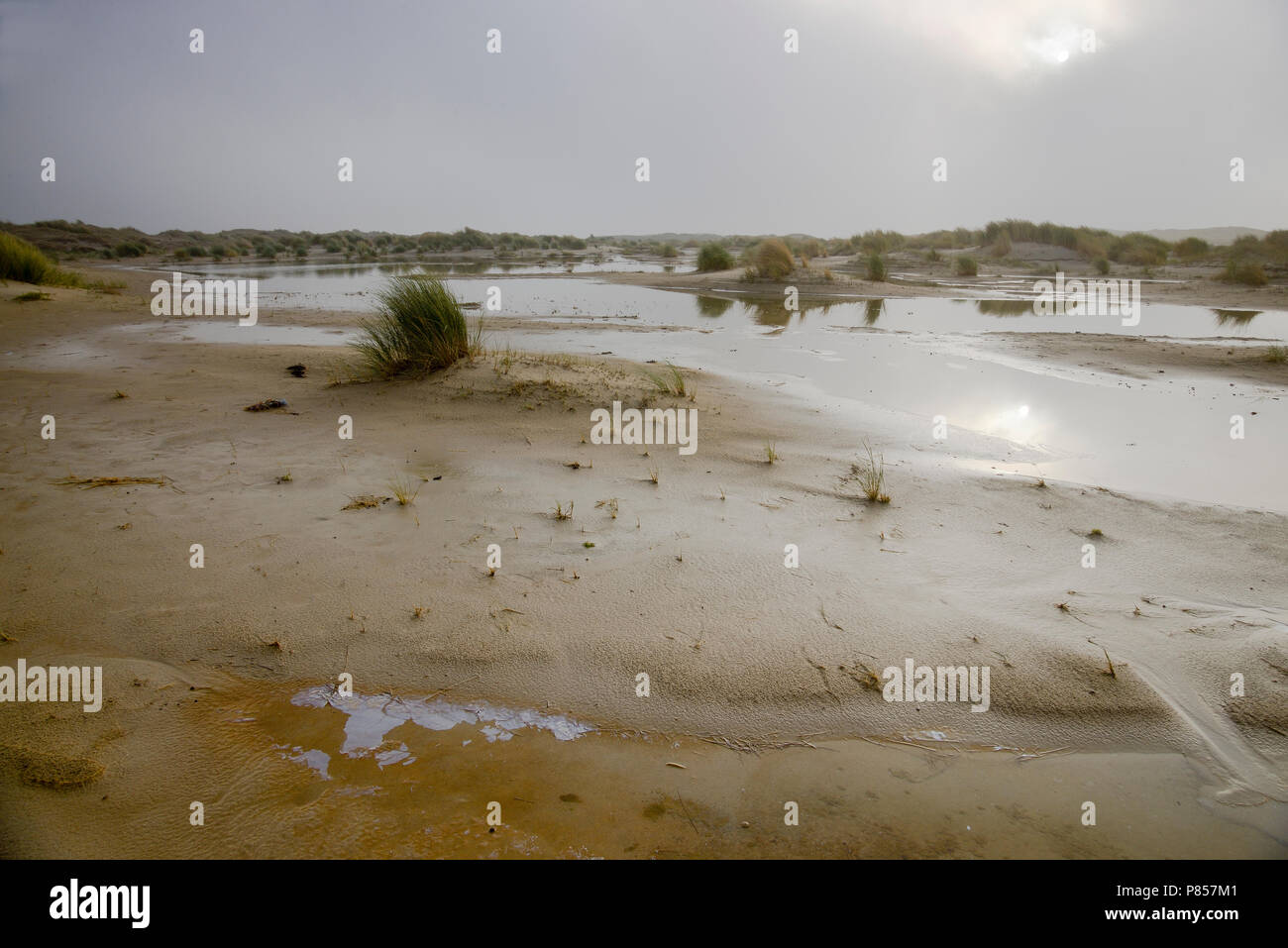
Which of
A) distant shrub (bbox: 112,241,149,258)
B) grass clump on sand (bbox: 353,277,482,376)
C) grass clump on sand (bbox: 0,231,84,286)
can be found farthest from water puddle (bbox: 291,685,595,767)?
distant shrub (bbox: 112,241,149,258)

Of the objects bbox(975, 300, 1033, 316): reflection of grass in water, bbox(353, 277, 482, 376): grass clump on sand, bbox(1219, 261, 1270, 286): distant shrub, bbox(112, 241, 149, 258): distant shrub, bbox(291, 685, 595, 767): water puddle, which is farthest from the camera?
bbox(112, 241, 149, 258): distant shrub

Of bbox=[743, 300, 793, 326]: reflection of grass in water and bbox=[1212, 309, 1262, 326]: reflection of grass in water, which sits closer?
bbox=[1212, 309, 1262, 326]: reflection of grass in water

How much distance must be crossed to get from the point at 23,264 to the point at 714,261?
21.3 meters

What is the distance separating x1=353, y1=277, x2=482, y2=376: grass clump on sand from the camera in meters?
7.83

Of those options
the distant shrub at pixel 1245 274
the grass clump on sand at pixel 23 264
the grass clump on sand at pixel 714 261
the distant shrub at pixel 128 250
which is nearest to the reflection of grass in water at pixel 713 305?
the grass clump on sand at pixel 714 261

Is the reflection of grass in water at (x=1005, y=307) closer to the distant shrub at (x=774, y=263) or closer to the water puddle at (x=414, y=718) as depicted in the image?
the distant shrub at (x=774, y=263)

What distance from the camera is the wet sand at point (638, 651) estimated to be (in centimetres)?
214

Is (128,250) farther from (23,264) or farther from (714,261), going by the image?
(714,261)

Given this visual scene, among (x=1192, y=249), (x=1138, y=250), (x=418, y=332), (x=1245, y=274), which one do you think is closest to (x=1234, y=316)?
(x=1245, y=274)

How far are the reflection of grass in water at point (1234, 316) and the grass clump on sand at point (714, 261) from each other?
15809 mm

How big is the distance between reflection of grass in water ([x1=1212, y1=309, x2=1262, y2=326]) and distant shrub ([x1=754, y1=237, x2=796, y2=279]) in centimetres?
1153

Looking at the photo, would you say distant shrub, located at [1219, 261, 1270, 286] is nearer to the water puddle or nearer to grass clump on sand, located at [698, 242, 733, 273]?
grass clump on sand, located at [698, 242, 733, 273]

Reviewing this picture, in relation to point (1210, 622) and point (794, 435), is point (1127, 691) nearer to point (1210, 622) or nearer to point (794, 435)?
point (1210, 622)
